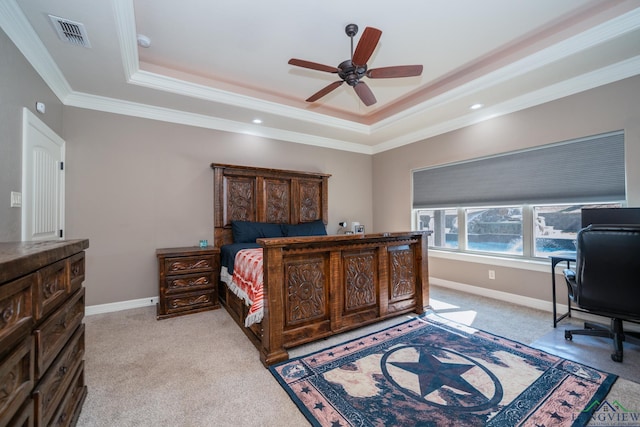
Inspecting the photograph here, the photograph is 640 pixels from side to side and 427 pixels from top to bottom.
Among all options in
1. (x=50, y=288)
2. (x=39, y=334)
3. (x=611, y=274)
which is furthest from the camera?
(x=611, y=274)

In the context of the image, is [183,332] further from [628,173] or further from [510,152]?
[628,173]

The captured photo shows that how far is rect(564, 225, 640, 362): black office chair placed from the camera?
6.47 ft

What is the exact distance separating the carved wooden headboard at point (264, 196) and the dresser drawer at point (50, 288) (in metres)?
2.68

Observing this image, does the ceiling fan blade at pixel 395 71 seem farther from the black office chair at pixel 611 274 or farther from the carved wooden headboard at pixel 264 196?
the carved wooden headboard at pixel 264 196

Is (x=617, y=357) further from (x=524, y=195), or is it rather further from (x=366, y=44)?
(x=366, y=44)

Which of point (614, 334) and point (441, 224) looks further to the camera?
point (441, 224)

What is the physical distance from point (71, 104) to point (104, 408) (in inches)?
133

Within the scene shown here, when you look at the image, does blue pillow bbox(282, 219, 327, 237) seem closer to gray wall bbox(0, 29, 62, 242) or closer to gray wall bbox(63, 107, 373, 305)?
gray wall bbox(63, 107, 373, 305)

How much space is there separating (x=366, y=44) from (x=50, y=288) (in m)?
2.42

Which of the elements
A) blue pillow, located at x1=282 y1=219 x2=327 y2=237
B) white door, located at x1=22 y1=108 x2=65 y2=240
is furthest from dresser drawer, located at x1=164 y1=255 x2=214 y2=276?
blue pillow, located at x1=282 y1=219 x2=327 y2=237

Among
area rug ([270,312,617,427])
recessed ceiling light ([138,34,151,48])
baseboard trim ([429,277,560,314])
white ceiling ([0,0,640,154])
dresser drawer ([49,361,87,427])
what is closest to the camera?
dresser drawer ([49,361,87,427])

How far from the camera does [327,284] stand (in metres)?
2.46

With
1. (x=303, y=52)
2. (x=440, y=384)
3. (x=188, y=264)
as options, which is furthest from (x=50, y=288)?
(x=303, y=52)

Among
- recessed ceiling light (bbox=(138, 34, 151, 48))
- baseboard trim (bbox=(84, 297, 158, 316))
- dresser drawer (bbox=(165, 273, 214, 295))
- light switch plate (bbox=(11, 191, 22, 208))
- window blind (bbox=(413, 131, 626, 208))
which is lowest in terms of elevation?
baseboard trim (bbox=(84, 297, 158, 316))
